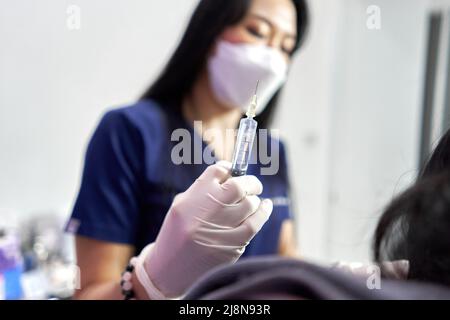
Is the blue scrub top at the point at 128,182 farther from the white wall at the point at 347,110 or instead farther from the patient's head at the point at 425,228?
the white wall at the point at 347,110

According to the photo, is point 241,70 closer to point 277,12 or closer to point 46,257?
point 277,12

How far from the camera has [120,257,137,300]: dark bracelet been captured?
0.49 meters

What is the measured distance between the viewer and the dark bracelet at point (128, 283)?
488 mm

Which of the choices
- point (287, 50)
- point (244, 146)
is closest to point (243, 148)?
point (244, 146)

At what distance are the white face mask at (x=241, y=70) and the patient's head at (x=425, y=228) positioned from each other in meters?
0.33

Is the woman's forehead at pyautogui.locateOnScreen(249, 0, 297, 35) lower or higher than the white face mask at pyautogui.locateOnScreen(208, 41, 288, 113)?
higher

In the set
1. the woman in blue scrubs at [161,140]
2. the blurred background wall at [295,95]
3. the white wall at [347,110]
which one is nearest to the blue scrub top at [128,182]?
the woman in blue scrubs at [161,140]

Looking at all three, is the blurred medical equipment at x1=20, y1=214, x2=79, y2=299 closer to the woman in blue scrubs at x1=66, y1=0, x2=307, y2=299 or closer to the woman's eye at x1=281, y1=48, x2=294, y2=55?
the woman in blue scrubs at x1=66, y1=0, x2=307, y2=299

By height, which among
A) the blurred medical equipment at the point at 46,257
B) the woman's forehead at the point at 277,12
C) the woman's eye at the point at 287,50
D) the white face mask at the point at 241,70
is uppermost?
the woman's forehead at the point at 277,12

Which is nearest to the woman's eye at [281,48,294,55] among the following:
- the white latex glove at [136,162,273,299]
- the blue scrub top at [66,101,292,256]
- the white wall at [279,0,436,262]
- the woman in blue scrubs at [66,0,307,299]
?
the woman in blue scrubs at [66,0,307,299]

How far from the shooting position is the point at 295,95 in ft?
4.74

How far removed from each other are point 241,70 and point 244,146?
0.22 m

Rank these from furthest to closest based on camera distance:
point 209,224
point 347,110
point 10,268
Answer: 1. point 347,110
2. point 10,268
3. point 209,224

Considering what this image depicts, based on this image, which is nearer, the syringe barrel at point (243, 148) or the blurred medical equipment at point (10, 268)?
the syringe barrel at point (243, 148)
